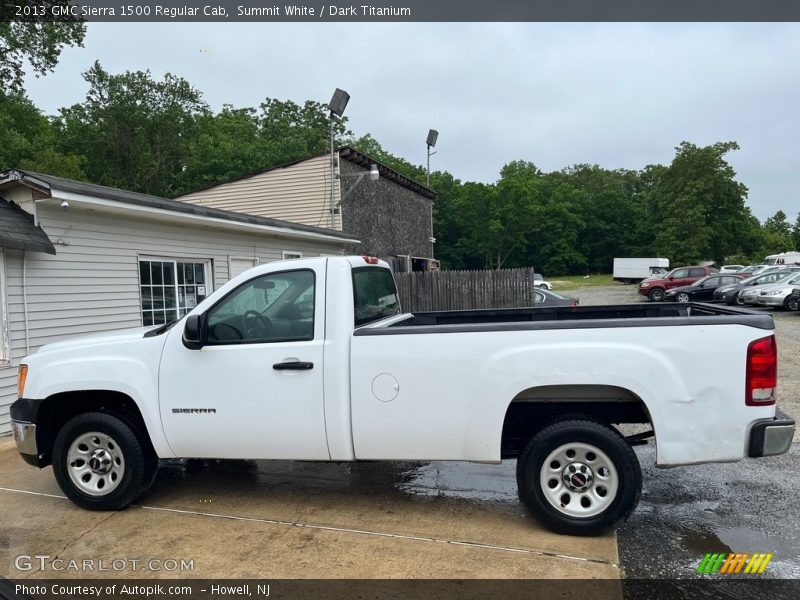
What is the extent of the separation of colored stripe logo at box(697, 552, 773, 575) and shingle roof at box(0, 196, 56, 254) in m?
7.29

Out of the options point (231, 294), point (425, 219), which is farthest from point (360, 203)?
point (231, 294)

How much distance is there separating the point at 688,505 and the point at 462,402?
6.88ft

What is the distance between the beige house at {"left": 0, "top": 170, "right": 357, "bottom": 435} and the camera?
271 inches

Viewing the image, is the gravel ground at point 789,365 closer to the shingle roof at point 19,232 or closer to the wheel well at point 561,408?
the wheel well at point 561,408

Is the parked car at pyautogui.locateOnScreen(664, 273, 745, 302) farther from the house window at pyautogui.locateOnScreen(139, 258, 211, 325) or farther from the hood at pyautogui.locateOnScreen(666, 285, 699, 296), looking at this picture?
the house window at pyautogui.locateOnScreen(139, 258, 211, 325)

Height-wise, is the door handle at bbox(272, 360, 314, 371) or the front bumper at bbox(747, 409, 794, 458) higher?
the door handle at bbox(272, 360, 314, 371)

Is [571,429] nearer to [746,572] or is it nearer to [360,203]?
[746,572]

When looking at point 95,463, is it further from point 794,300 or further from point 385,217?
point 794,300

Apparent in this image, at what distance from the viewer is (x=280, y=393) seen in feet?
13.5

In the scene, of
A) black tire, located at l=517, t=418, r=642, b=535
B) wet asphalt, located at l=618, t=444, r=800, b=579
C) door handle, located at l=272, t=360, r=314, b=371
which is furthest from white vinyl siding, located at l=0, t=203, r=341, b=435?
wet asphalt, located at l=618, t=444, r=800, b=579

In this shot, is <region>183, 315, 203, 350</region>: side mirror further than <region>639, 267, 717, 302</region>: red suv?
No

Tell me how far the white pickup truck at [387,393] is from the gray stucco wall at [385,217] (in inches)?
524

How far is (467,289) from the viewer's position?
1695 cm

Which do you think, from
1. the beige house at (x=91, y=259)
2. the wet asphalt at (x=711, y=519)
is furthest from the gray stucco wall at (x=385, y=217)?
the wet asphalt at (x=711, y=519)
